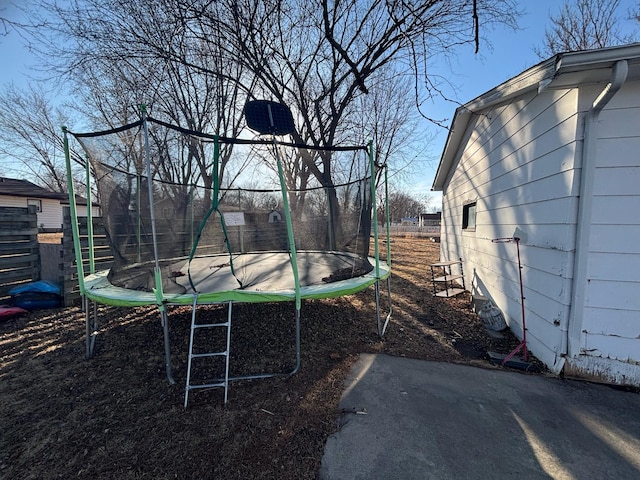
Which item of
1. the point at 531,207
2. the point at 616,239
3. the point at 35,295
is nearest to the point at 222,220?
the point at 35,295

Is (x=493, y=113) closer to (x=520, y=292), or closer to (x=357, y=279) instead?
(x=520, y=292)

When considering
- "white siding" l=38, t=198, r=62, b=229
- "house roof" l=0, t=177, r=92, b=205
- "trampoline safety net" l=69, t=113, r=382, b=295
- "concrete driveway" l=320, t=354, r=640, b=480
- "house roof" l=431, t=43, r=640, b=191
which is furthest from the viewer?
"white siding" l=38, t=198, r=62, b=229

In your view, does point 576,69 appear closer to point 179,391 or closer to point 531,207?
point 531,207

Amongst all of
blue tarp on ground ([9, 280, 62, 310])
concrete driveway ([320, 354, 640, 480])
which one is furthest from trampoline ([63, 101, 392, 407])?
Result: concrete driveway ([320, 354, 640, 480])

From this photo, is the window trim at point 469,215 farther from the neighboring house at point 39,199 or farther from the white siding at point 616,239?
the neighboring house at point 39,199

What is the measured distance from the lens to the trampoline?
249 cm

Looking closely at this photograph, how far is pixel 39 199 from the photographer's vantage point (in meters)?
16.6

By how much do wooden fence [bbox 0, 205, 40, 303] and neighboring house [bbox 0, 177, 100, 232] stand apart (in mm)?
13302

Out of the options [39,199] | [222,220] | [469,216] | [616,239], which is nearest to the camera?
[616,239]

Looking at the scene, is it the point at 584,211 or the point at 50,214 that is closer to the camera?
the point at 584,211

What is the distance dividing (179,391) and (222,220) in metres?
2.08

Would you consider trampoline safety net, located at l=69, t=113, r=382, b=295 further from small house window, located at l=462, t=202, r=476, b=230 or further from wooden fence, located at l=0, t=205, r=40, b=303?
small house window, located at l=462, t=202, r=476, b=230

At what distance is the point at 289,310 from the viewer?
13.1 feet

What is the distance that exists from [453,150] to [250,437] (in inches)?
251
